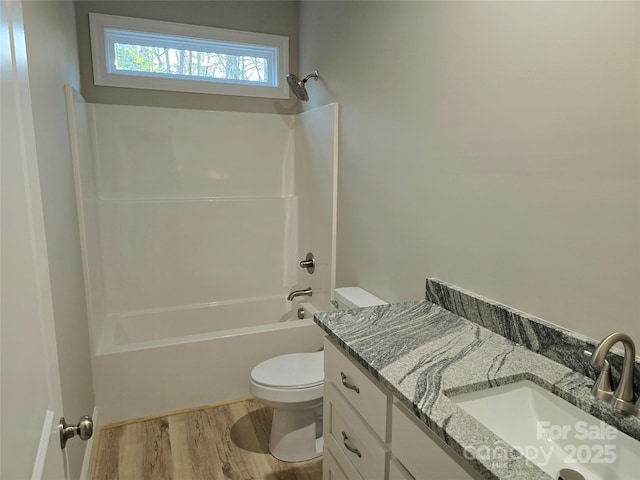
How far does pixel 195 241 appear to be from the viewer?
10.1ft

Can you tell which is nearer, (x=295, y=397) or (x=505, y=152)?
(x=505, y=152)

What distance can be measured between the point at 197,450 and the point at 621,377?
194cm

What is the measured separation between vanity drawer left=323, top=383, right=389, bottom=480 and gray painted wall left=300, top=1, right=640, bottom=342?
2.02 feet

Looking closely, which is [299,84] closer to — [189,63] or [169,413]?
[189,63]

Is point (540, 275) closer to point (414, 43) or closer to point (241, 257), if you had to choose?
point (414, 43)

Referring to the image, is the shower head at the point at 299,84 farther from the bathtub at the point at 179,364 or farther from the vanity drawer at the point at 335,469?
the vanity drawer at the point at 335,469

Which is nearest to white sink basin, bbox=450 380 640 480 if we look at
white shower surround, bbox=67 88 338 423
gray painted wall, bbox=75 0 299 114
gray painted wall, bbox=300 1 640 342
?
gray painted wall, bbox=300 1 640 342

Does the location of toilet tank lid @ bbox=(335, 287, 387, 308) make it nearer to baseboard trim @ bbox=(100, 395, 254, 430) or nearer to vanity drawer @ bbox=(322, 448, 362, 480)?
vanity drawer @ bbox=(322, 448, 362, 480)

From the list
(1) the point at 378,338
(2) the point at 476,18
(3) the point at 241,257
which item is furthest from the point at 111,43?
(1) the point at 378,338

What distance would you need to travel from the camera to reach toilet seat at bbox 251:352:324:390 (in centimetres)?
196

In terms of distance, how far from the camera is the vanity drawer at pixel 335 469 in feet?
4.34

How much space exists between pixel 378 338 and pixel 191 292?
2137 mm

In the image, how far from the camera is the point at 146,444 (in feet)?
7.14

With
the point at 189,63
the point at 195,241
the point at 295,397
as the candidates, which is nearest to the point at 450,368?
the point at 295,397
